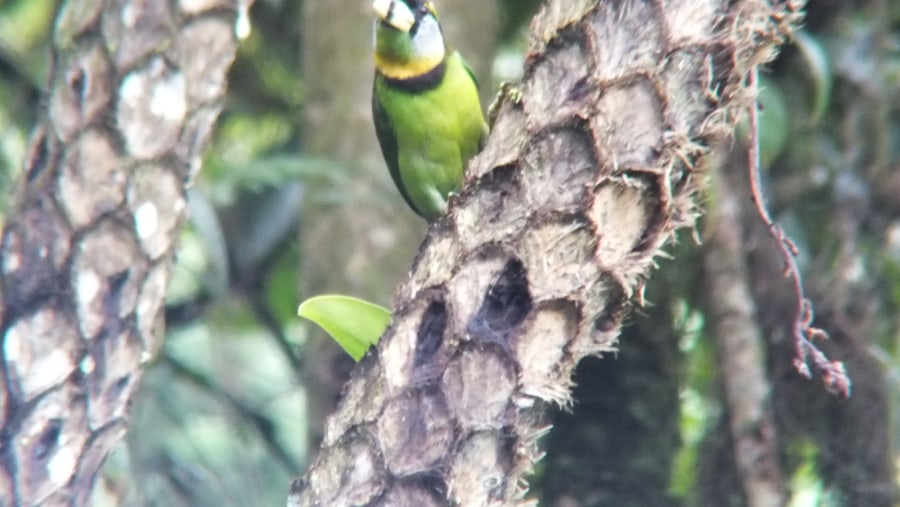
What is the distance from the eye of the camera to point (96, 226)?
3.95 feet

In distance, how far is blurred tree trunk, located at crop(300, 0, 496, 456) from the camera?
2.11 meters

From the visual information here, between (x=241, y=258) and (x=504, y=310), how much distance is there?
71.8 inches

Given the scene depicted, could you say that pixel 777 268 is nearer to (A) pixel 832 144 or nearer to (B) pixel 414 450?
(A) pixel 832 144

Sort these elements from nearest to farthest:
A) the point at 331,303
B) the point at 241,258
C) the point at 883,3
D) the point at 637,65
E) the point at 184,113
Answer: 1. the point at 637,65
2. the point at 331,303
3. the point at 184,113
4. the point at 883,3
5. the point at 241,258

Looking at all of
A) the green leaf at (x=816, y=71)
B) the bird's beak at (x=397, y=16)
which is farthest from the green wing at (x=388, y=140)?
the green leaf at (x=816, y=71)

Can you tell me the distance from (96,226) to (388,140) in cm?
99

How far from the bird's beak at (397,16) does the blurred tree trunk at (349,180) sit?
0.80ft

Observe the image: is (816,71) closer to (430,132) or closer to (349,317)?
(430,132)

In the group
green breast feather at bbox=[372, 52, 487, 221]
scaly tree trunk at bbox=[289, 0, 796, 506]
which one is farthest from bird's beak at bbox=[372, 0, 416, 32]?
scaly tree trunk at bbox=[289, 0, 796, 506]

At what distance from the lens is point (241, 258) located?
8.20 feet

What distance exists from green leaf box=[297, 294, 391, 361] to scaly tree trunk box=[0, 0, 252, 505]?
1.20 feet

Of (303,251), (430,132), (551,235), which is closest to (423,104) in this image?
(430,132)

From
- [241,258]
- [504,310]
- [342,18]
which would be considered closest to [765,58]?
[504,310]

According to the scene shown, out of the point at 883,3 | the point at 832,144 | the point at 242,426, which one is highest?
the point at 883,3
